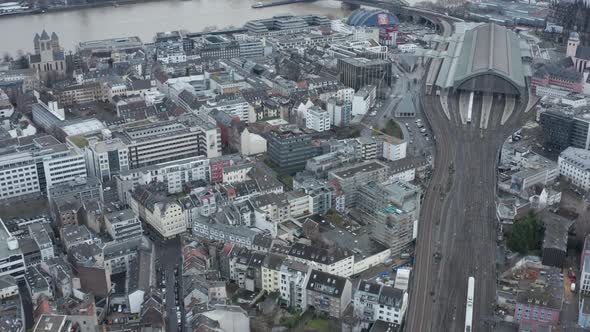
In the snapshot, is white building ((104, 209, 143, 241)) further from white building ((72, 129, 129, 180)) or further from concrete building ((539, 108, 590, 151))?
concrete building ((539, 108, 590, 151))

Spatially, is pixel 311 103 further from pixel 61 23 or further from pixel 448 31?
pixel 61 23

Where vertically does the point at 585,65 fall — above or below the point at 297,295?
above

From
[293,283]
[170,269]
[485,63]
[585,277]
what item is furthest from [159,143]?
[485,63]

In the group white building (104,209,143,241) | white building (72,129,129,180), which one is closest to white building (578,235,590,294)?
white building (104,209,143,241)

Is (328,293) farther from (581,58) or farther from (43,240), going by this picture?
(581,58)

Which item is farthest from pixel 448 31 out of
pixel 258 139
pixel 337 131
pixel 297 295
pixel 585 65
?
pixel 297 295

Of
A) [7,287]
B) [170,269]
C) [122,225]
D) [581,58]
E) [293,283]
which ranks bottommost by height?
[170,269]
